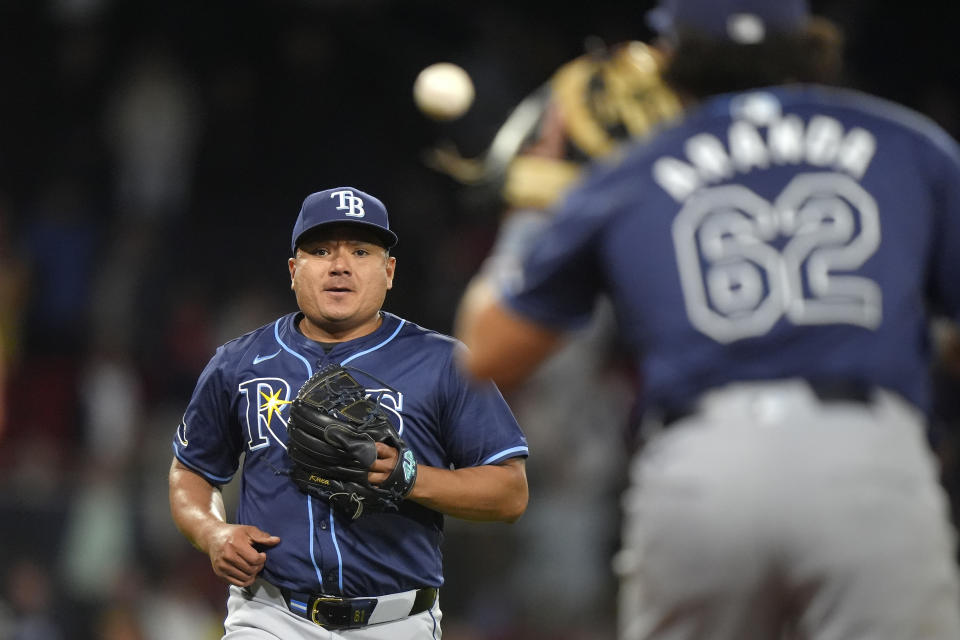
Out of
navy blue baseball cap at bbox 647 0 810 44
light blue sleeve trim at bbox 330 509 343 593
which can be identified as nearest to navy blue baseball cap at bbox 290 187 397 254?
light blue sleeve trim at bbox 330 509 343 593

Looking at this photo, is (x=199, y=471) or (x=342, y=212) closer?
(x=342, y=212)

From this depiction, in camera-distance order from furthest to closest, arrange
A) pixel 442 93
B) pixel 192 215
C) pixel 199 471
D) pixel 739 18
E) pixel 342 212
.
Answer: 1. pixel 192 215
2. pixel 442 93
3. pixel 199 471
4. pixel 342 212
5. pixel 739 18

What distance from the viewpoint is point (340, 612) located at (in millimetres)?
3904

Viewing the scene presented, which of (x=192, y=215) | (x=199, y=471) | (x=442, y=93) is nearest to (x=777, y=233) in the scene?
(x=199, y=471)

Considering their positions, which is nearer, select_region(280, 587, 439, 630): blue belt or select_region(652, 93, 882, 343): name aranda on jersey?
select_region(652, 93, 882, 343): name aranda on jersey

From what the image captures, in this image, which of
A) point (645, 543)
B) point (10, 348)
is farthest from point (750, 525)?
point (10, 348)

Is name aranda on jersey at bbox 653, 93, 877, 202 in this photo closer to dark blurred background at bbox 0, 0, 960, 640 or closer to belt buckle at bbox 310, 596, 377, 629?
belt buckle at bbox 310, 596, 377, 629

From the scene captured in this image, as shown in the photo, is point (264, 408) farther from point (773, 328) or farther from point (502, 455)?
point (773, 328)

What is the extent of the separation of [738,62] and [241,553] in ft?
7.27

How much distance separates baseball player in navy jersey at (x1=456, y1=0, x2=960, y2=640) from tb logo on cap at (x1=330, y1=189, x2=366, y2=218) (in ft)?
5.79

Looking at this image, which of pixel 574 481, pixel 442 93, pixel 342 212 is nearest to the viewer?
pixel 342 212

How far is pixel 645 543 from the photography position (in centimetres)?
236

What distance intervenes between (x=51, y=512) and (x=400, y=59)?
18.9 feet

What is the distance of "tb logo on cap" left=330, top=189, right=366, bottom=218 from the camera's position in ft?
13.9
